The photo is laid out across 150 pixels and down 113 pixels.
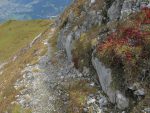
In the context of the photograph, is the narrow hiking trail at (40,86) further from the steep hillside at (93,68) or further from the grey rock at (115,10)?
the grey rock at (115,10)

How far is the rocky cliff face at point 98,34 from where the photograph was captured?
28.5 metres

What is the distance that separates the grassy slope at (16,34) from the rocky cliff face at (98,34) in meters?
59.5

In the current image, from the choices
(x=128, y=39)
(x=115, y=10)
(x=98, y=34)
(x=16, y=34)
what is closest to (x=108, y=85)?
(x=128, y=39)

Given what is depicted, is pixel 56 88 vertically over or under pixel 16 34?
over

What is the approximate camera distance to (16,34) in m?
122

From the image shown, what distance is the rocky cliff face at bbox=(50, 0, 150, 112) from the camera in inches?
1123

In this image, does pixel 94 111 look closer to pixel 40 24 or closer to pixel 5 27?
pixel 40 24

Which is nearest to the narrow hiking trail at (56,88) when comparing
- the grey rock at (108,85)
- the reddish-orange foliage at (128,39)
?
the grey rock at (108,85)

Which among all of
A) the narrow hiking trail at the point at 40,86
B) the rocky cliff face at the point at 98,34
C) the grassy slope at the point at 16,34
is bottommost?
the grassy slope at the point at 16,34

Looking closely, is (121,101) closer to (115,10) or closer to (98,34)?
(98,34)

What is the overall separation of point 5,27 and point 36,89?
99.7 metres

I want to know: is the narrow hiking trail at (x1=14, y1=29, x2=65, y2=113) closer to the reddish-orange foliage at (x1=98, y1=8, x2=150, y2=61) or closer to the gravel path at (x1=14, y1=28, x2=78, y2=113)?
the gravel path at (x1=14, y1=28, x2=78, y2=113)

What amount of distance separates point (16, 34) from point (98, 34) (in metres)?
89.0

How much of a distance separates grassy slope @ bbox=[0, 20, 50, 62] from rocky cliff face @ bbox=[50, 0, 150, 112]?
59.5m
